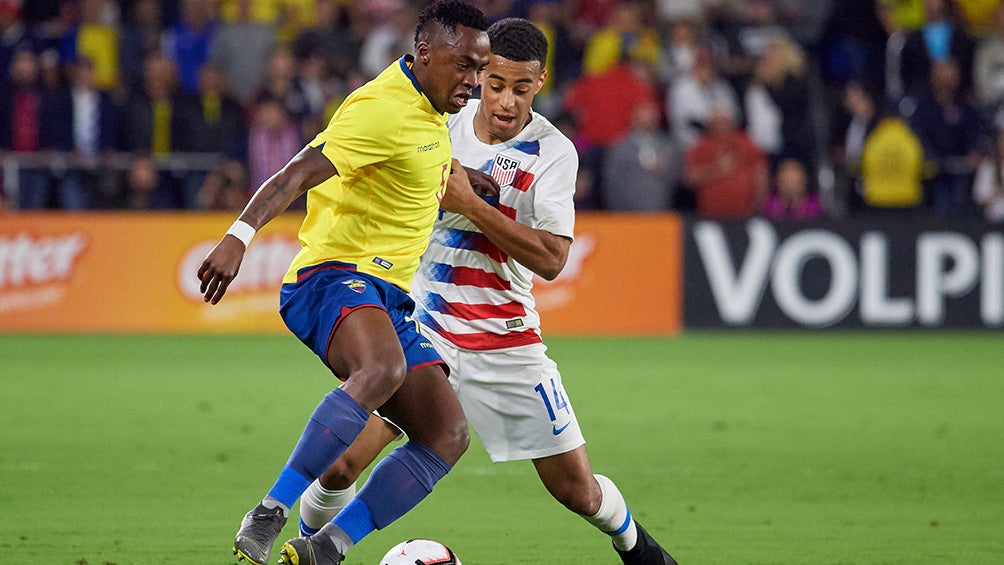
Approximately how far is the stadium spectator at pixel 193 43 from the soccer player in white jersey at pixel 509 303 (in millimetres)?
12085

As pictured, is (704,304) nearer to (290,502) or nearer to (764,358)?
(764,358)

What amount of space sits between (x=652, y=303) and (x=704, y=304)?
538mm

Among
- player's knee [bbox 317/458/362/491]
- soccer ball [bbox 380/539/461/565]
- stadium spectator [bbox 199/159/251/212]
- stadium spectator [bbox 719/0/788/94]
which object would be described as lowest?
stadium spectator [bbox 199/159/251/212]

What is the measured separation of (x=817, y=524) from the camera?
6.62 metres

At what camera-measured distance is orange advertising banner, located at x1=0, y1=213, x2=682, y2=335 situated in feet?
50.3

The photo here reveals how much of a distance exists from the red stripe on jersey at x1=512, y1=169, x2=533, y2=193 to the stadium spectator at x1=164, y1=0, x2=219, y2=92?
1229cm

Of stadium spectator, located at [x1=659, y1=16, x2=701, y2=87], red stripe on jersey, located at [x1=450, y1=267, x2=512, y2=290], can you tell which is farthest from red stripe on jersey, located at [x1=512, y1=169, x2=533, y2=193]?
stadium spectator, located at [x1=659, y1=16, x2=701, y2=87]

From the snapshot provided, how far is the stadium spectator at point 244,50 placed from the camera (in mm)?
17297

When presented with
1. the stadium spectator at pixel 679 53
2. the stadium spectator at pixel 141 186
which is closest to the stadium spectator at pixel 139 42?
the stadium spectator at pixel 141 186

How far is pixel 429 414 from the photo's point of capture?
16.6 feet

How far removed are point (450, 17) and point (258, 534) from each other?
182cm

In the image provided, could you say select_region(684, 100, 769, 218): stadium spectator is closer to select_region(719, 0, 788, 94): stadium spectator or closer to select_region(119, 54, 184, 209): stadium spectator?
select_region(719, 0, 788, 94): stadium spectator

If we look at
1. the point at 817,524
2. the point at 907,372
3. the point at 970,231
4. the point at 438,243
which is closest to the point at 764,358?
the point at 907,372

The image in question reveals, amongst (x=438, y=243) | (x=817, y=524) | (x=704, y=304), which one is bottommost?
(x=704, y=304)
